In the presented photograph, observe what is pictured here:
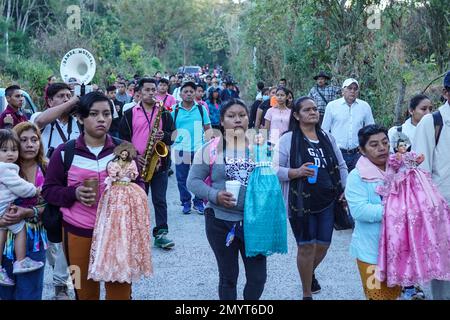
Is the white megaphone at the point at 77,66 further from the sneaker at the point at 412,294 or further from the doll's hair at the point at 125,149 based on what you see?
the sneaker at the point at 412,294

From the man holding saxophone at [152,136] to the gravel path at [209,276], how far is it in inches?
11.7

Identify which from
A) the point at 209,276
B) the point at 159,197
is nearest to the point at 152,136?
the point at 159,197

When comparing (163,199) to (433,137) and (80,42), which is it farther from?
(80,42)

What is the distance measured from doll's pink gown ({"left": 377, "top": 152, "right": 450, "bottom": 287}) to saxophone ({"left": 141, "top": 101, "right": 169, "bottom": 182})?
3.60 metres

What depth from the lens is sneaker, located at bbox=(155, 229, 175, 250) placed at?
7305mm

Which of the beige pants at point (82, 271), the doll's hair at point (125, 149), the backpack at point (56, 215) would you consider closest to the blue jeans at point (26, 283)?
the backpack at point (56, 215)

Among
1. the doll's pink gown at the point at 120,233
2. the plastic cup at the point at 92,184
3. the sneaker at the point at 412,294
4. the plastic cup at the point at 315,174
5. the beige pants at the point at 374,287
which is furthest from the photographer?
the sneaker at the point at 412,294

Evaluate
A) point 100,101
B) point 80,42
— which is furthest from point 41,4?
point 100,101

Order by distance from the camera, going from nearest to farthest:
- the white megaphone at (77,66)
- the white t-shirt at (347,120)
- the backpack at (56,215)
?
the backpack at (56,215) → the white megaphone at (77,66) → the white t-shirt at (347,120)

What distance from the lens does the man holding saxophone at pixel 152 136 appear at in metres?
7.31

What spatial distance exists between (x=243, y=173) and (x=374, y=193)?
36.9 inches

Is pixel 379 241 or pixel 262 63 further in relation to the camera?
pixel 262 63

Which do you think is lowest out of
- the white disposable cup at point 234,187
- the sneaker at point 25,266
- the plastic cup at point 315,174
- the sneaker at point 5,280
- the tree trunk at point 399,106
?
the sneaker at point 5,280

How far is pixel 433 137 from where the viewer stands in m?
4.52
